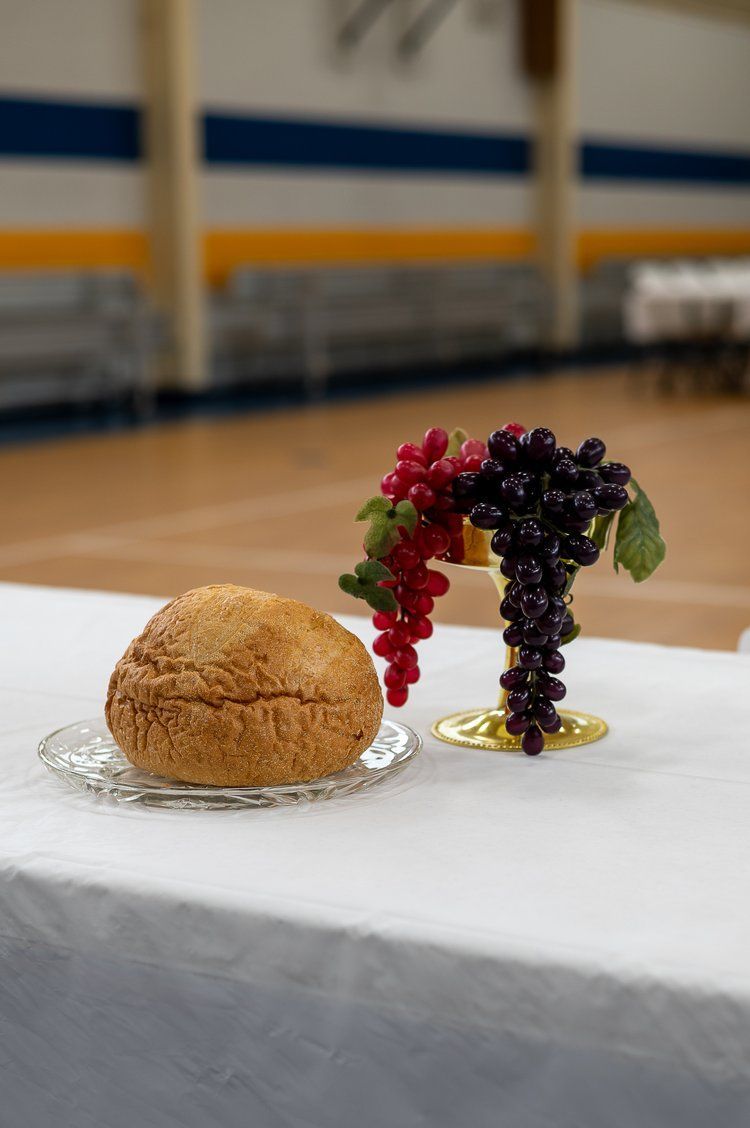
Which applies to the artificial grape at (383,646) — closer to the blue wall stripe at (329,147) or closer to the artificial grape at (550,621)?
the artificial grape at (550,621)

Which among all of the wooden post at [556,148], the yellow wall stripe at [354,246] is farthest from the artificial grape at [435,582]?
the wooden post at [556,148]

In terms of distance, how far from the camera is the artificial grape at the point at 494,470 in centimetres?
112

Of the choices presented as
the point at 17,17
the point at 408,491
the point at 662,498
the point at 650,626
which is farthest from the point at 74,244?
the point at 408,491

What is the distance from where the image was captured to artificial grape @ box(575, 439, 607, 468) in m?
1.12

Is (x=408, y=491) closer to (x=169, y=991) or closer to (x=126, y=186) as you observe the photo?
(x=169, y=991)

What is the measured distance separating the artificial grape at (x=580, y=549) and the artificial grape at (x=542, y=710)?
107mm

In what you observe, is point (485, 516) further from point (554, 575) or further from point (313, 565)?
point (313, 565)

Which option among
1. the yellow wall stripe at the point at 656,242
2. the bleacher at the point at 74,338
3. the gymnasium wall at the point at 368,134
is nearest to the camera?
the bleacher at the point at 74,338

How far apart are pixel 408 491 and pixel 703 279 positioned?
10625mm

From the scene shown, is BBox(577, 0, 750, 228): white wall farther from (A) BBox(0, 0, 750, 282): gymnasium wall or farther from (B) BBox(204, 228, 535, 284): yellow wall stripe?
(B) BBox(204, 228, 535, 284): yellow wall stripe

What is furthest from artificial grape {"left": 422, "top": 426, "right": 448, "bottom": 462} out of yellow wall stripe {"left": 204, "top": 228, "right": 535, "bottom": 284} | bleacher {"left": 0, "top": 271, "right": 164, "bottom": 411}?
yellow wall stripe {"left": 204, "top": 228, "right": 535, "bottom": 284}

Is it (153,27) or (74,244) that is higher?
(153,27)

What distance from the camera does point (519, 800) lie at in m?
1.05

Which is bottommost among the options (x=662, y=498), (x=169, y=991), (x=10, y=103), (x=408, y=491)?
(x=662, y=498)
